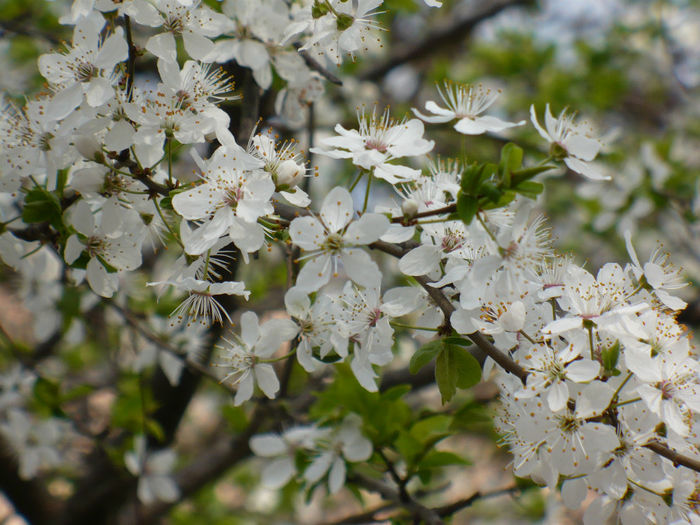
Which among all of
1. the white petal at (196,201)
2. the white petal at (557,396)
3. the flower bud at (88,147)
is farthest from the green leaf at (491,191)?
the flower bud at (88,147)

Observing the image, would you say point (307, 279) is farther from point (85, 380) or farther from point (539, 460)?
point (85, 380)

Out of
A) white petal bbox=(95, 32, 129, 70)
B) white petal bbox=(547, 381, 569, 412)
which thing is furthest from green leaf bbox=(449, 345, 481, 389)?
white petal bbox=(95, 32, 129, 70)

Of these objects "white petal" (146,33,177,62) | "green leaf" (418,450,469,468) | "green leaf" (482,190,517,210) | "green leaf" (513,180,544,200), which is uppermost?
"white petal" (146,33,177,62)

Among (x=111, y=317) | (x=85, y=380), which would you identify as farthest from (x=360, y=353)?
(x=85, y=380)

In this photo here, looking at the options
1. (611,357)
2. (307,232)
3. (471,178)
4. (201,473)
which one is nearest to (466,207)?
(471,178)

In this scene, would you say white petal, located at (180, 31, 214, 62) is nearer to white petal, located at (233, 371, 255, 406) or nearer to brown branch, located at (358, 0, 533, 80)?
white petal, located at (233, 371, 255, 406)
